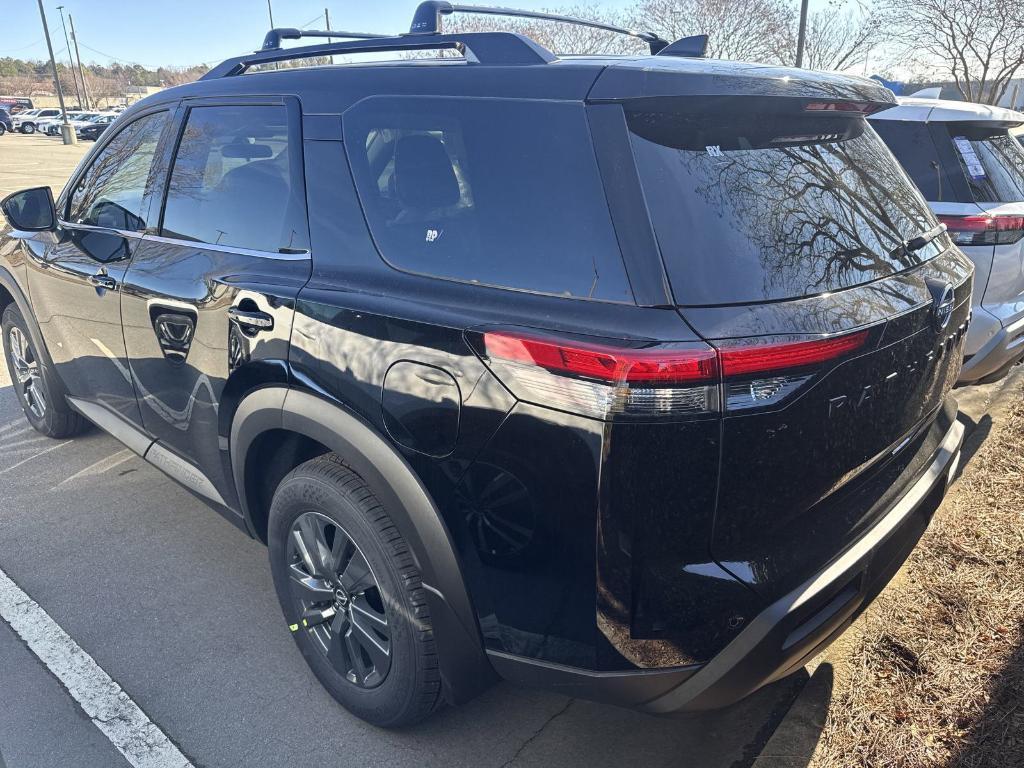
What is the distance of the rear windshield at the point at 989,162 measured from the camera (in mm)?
4148

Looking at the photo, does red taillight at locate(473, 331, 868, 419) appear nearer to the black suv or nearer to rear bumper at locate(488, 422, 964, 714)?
the black suv

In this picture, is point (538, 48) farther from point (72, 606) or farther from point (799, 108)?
point (72, 606)

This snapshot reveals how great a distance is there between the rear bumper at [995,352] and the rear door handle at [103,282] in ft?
12.1

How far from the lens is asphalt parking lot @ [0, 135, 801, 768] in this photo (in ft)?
8.10

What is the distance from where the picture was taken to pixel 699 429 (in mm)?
1688

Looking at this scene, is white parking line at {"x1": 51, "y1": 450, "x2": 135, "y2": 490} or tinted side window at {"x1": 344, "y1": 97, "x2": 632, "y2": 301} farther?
white parking line at {"x1": 51, "y1": 450, "x2": 135, "y2": 490}

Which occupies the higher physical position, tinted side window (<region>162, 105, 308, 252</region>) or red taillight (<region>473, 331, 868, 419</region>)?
tinted side window (<region>162, 105, 308, 252</region>)

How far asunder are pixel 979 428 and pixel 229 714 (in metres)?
3.95

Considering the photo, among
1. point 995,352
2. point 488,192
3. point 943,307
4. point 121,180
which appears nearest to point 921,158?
point 995,352

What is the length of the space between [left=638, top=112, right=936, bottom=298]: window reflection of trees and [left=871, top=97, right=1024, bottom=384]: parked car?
186 cm

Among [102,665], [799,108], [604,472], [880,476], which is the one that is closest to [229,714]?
[102,665]

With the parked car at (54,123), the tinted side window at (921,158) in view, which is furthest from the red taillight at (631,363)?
the parked car at (54,123)

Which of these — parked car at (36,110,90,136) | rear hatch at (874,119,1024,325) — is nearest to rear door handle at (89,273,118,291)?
rear hatch at (874,119,1024,325)

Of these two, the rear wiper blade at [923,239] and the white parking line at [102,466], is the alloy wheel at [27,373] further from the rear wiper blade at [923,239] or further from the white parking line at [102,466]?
the rear wiper blade at [923,239]
